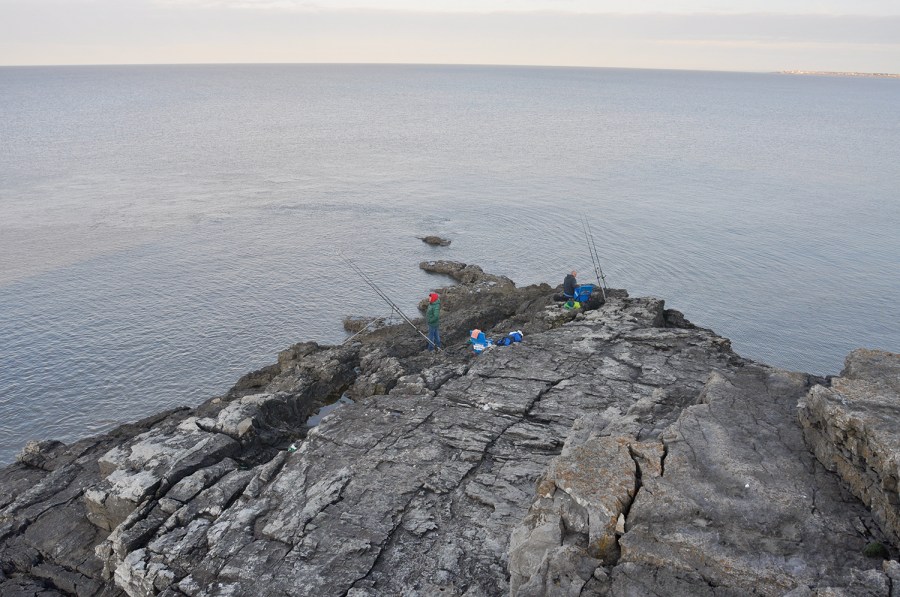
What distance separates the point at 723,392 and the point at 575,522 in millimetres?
5421

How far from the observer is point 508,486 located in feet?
47.8

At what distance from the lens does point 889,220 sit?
52656mm

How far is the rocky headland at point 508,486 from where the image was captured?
966 cm

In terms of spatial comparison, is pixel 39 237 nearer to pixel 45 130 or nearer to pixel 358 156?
pixel 358 156

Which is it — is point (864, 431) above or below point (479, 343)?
above

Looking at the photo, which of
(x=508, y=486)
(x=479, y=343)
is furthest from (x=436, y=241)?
(x=508, y=486)

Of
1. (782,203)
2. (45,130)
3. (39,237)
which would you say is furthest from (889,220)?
(45,130)

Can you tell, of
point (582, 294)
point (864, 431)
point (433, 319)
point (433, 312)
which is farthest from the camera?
point (582, 294)

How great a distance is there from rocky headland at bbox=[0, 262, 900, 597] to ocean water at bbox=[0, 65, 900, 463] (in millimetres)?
8504

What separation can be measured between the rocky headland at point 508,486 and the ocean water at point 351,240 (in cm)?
850

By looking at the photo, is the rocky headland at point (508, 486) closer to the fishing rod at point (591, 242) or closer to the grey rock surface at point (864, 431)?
the grey rock surface at point (864, 431)

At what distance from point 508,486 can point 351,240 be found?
34.5m

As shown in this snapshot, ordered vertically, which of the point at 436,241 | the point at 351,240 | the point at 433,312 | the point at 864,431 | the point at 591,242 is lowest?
the point at 351,240

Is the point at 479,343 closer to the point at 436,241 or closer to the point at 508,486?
the point at 508,486
